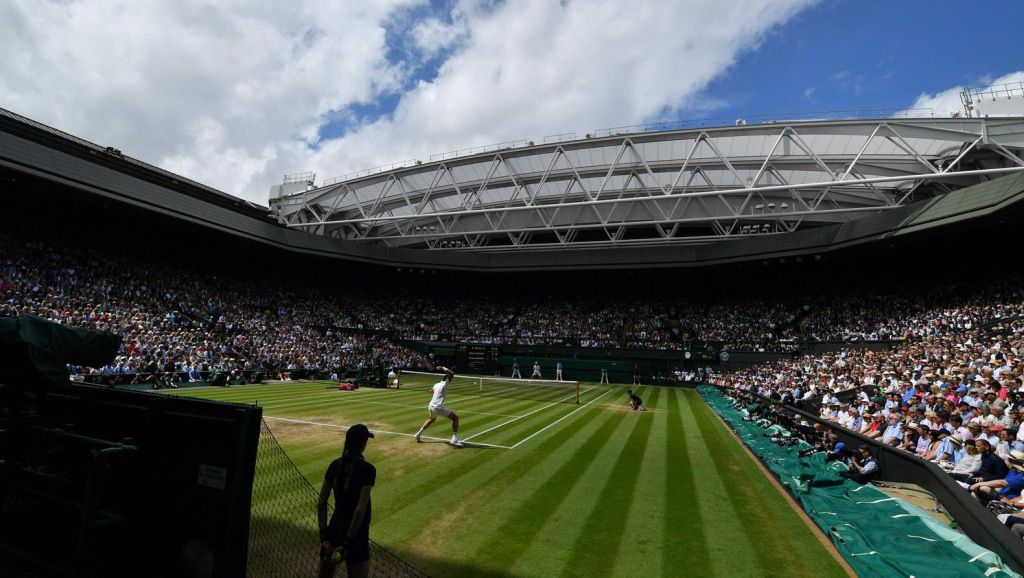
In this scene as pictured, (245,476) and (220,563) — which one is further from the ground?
(245,476)

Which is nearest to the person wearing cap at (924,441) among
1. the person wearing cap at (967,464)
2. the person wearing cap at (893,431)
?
the person wearing cap at (893,431)

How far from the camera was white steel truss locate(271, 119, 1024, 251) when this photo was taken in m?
26.6

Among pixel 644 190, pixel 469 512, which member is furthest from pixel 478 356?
pixel 469 512

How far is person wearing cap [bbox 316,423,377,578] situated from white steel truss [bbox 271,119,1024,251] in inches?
947

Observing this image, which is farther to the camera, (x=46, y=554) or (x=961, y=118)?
(x=961, y=118)

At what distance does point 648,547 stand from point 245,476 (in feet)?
17.4

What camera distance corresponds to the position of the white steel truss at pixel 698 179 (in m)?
26.6

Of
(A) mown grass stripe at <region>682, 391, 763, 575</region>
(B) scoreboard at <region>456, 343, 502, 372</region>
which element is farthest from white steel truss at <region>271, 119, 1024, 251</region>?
(A) mown grass stripe at <region>682, 391, 763, 575</region>

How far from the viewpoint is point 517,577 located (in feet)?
18.5

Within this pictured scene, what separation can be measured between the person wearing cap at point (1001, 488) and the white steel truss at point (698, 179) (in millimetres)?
18344

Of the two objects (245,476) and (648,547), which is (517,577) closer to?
(648,547)

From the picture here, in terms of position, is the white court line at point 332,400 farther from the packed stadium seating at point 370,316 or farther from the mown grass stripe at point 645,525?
the packed stadium seating at point 370,316

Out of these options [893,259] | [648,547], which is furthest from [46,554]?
[893,259]

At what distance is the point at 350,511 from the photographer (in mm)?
4297
